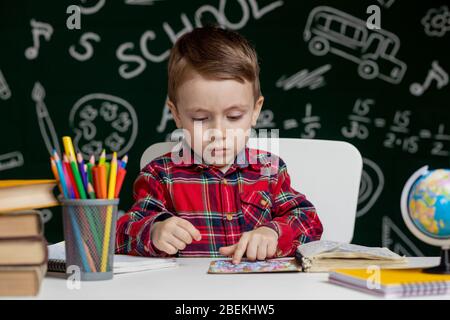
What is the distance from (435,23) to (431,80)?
249 mm

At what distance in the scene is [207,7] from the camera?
2.85 m

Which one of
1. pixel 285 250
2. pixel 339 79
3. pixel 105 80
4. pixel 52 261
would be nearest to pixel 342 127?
pixel 339 79

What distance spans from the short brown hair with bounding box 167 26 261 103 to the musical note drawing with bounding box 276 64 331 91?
4.00 feet

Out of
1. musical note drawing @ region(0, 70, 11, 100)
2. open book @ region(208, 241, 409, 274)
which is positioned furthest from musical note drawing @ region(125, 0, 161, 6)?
open book @ region(208, 241, 409, 274)

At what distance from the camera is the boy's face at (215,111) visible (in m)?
1.42

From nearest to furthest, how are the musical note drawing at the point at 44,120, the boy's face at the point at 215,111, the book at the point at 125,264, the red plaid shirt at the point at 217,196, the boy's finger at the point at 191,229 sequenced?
1. the book at the point at 125,264
2. the boy's finger at the point at 191,229
3. the boy's face at the point at 215,111
4. the red plaid shirt at the point at 217,196
5. the musical note drawing at the point at 44,120

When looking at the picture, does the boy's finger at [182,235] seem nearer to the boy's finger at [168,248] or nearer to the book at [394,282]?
the boy's finger at [168,248]

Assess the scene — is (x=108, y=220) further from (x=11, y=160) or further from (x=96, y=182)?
(x=11, y=160)

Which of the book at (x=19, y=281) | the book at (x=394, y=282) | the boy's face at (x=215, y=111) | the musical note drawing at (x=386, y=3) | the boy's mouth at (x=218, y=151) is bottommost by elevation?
the book at (x=394, y=282)

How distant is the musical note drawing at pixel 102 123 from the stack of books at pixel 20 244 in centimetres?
197

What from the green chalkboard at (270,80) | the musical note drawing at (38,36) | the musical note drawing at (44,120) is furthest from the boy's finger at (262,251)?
the musical note drawing at (38,36)
